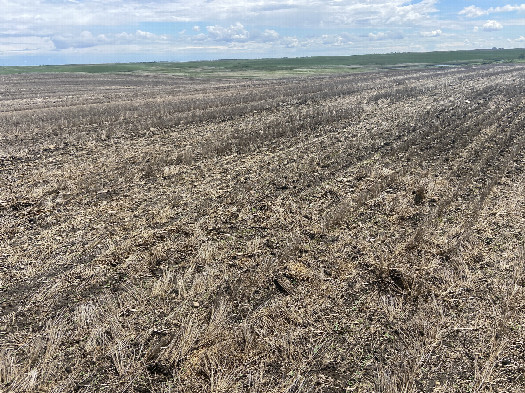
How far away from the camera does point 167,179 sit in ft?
37.9

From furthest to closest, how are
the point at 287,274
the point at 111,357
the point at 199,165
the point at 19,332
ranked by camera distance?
the point at 199,165 < the point at 287,274 < the point at 19,332 < the point at 111,357

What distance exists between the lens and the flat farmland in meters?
4.46

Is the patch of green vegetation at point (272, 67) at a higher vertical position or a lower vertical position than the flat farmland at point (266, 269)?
higher

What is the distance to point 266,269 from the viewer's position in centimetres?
654

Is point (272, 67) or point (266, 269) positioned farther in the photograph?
point (272, 67)

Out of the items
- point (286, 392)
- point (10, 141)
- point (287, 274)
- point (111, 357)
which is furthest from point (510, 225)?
point (10, 141)

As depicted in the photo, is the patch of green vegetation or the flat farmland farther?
the patch of green vegetation

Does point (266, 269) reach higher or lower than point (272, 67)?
lower

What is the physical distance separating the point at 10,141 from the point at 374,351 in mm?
18932

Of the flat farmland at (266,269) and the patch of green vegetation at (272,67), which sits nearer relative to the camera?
the flat farmland at (266,269)

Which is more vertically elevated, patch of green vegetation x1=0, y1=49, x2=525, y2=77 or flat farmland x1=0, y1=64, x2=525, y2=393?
patch of green vegetation x1=0, y1=49, x2=525, y2=77

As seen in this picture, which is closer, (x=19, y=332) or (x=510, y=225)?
(x=19, y=332)

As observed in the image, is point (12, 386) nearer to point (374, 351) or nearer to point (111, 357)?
point (111, 357)

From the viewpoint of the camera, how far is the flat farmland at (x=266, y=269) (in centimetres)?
446
